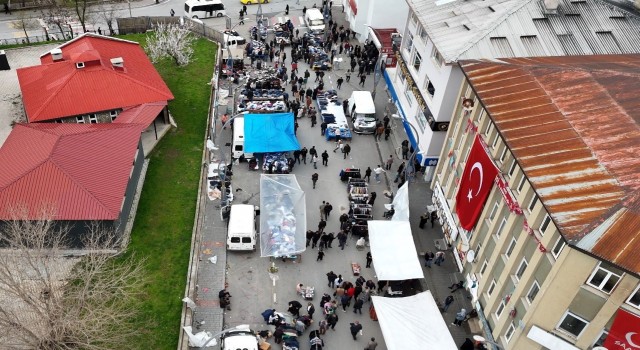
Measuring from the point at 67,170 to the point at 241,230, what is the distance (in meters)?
10.7

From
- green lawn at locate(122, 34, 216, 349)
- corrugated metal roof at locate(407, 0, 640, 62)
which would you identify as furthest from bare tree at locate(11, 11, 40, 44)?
corrugated metal roof at locate(407, 0, 640, 62)

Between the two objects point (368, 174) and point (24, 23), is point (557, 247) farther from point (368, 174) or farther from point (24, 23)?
point (24, 23)

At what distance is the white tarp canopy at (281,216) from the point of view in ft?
105

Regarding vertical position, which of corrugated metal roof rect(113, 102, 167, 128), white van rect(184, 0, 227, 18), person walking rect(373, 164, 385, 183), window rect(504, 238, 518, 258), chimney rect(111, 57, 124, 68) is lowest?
person walking rect(373, 164, 385, 183)

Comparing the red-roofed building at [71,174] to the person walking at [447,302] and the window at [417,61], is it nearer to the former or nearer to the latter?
Answer: the person walking at [447,302]

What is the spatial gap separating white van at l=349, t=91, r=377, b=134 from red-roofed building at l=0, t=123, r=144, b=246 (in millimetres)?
18470

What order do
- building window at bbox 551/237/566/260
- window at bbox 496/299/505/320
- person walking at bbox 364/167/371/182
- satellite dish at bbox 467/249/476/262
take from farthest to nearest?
person walking at bbox 364/167/371/182
satellite dish at bbox 467/249/476/262
window at bbox 496/299/505/320
building window at bbox 551/237/566/260

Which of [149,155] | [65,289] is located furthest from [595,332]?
[149,155]

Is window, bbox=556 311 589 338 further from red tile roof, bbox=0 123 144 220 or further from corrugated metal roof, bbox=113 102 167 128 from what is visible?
corrugated metal roof, bbox=113 102 167 128

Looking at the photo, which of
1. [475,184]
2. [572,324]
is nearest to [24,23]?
[475,184]

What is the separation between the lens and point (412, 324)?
26547mm

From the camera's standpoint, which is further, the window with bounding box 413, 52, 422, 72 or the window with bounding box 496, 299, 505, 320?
the window with bounding box 413, 52, 422, 72

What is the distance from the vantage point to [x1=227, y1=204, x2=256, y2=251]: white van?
32.2m

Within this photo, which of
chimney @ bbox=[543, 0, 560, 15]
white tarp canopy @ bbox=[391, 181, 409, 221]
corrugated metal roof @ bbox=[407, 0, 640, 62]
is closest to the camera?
corrugated metal roof @ bbox=[407, 0, 640, 62]
